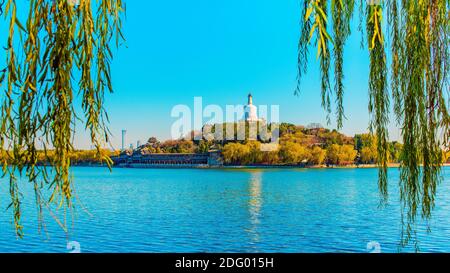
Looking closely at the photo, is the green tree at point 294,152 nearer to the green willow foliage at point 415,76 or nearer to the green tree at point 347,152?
the green tree at point 347,152

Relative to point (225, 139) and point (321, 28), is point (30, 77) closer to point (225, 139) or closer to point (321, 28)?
point (321, 28)

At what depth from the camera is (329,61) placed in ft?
8.77

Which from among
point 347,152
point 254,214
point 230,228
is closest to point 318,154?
point 347,152

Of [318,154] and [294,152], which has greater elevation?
[294,152]

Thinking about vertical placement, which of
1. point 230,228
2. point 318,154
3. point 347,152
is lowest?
point 230,228

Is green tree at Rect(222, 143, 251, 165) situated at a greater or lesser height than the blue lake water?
greater

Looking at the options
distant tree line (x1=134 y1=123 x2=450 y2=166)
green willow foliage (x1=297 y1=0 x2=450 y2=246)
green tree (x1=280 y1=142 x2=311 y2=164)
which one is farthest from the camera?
distant tree line (x1=134 y1=123 x2=450 y2=166)

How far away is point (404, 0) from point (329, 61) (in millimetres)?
466

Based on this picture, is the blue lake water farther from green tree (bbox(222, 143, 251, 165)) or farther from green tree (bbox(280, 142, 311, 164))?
Result: green tree (bbox(222, 143, 251, 165))

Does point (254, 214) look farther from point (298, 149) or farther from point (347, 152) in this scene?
point (347, 152)

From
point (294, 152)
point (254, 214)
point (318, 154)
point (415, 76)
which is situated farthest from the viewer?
point (318, 154)

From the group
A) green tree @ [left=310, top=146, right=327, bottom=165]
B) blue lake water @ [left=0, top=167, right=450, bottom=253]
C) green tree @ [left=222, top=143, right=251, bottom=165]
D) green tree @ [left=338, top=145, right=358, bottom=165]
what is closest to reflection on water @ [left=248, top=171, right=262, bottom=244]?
blue lake water @ [left=0, top=167, right=450, bottom=253]

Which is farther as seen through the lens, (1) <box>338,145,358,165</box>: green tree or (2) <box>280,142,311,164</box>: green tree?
(1) <box>338,145,358,165</box>: green tree

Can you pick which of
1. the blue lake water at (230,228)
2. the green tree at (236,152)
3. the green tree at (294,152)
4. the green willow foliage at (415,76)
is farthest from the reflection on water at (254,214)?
the green tree at (236,152)
